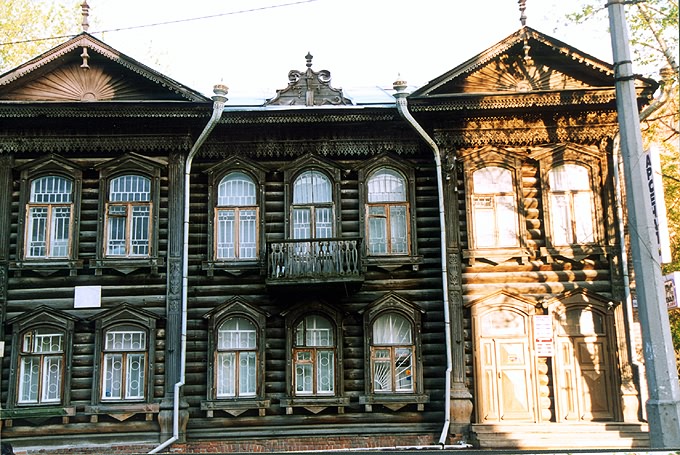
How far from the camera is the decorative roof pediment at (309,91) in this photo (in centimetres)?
1597

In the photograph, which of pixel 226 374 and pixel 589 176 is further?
pixel 589 176

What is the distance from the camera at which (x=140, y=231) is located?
50.5 ft

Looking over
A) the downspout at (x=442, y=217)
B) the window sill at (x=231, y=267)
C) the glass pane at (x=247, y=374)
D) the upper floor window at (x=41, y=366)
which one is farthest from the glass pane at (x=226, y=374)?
the downspout at (x=442, y=217)

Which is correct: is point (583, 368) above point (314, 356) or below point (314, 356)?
below

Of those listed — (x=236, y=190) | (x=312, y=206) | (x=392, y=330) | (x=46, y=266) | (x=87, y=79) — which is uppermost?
(x=87, y=79)

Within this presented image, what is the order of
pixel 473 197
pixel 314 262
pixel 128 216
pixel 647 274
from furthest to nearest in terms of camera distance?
pixel 473 197 < pixel 128 216 < pixel 314 262 < pixel 647 274

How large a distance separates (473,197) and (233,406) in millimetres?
6652

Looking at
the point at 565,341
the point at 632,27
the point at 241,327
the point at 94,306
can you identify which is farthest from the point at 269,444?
the point at 632,27

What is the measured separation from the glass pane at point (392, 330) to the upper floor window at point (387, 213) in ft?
4.62

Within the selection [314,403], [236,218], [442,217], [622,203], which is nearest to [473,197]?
[442,217]

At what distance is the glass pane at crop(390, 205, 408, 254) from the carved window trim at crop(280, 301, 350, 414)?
192cm

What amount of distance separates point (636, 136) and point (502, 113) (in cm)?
556

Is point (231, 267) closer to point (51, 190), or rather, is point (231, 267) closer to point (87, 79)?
point (51, 190)

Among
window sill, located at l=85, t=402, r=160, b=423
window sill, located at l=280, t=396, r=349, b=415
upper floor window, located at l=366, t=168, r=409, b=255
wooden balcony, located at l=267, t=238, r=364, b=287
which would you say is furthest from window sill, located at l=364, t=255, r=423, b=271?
window sill, located at l=85, t=402, r=160, b=423
